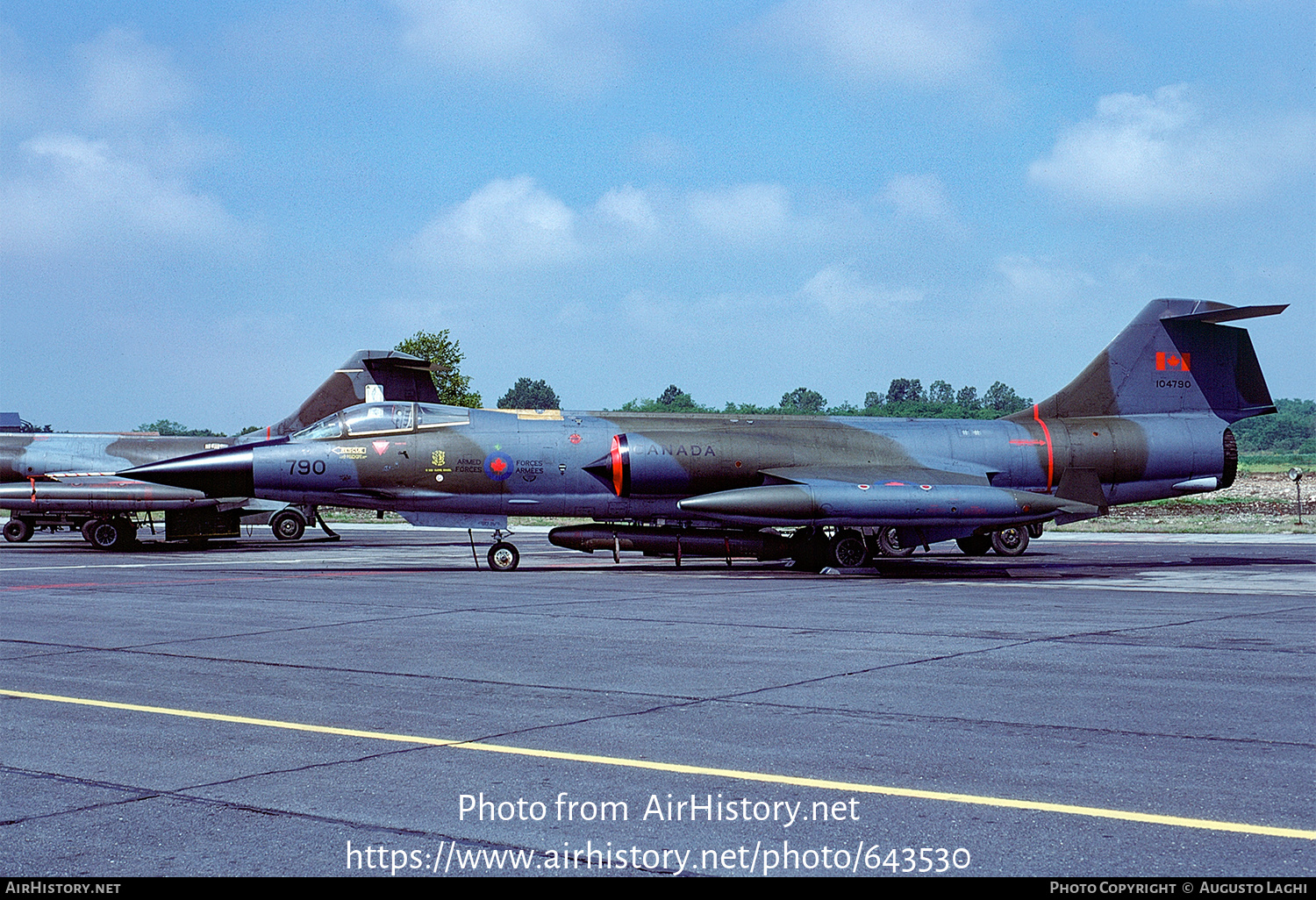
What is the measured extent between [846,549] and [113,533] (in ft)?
63.8

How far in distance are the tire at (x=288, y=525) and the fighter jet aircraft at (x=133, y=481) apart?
26 millimetres

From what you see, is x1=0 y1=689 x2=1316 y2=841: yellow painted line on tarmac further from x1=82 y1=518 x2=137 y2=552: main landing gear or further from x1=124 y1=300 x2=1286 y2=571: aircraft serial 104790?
x1=82 y1=518 x2=137 y2=552: main landing gear

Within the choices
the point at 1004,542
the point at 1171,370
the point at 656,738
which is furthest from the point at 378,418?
the point at 1171,370

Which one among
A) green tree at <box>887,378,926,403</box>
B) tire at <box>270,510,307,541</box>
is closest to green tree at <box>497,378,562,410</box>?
green tree at <box>887,378,926,403</box>

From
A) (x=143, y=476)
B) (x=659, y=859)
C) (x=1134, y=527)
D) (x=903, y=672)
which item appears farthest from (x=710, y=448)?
(x=1134, y=527)

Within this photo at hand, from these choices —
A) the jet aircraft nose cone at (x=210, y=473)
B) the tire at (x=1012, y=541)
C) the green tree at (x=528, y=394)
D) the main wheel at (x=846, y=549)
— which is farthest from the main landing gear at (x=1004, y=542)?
the green tree at (x=528, y=394)

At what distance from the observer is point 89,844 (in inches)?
199

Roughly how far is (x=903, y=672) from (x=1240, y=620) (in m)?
5.96

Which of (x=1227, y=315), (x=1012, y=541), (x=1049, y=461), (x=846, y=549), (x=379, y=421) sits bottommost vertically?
(x=1012, y=541)

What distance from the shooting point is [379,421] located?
70.1 ft

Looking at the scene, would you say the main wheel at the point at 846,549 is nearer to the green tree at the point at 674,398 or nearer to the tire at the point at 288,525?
the tire at the point at 288,525

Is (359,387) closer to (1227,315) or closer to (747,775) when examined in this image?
(1227,315)

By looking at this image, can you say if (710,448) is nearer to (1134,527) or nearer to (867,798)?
(867,798)

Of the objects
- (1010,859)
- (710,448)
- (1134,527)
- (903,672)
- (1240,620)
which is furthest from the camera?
(1134,527)
